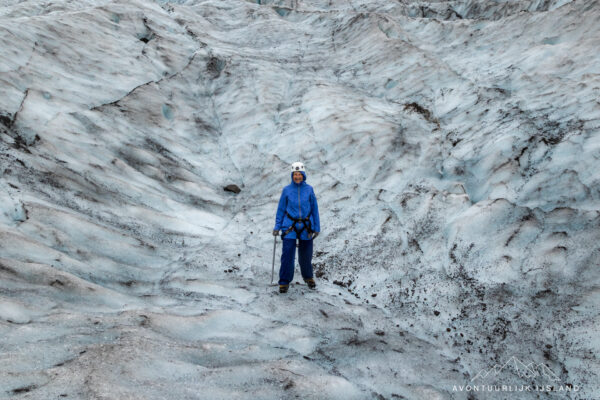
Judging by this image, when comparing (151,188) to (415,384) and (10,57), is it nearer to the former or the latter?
(10,57)

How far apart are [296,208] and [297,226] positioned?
0.90 ft

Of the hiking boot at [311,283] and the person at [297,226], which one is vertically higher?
the person at [297,226]

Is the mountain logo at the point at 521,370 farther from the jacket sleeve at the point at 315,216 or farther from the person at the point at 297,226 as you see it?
the jacket sleeve at the point at 315,216

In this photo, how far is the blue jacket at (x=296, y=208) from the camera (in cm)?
616

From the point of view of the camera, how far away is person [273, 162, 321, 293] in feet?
20.1

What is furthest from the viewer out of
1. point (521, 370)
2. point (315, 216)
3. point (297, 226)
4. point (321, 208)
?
point (321, 208)

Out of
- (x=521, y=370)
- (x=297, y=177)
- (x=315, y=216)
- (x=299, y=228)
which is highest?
(x=297, y=177)

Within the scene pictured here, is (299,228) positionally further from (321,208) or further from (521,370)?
(521,370)

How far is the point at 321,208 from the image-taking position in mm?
8312

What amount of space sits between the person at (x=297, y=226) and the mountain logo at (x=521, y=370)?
2.63m

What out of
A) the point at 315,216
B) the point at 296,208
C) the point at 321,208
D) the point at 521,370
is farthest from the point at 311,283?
the point at 521,370

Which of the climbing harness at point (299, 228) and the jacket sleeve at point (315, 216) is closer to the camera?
the climbing harness at point (299, 228)

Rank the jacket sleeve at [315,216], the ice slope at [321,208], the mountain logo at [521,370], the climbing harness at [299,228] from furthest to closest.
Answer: the jacket sleeve at [315,216] → the climbing harness at [299,228] → the mountain logo at [521,370] → the ice slope at [321,208]

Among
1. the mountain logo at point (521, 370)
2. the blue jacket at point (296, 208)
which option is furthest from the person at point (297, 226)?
the mountain logo at point (521, 370)
